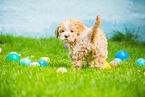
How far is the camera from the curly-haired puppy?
3641 millimetres

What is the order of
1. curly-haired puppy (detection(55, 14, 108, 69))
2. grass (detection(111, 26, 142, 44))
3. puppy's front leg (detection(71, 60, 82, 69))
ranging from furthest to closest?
grass (detection(111, 26, 142, 44)) → puppy's front leg (detection(71, 60, 82, 69)) → curly-haired puppy (detection(55, 14, 108, 69))

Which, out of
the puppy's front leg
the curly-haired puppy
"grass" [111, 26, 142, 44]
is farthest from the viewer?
"grass" [111, 26, 142, 44]

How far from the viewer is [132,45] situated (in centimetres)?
920

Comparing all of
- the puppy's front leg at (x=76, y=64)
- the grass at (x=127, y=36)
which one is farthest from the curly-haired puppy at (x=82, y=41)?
the grass at (x=127, y=36)

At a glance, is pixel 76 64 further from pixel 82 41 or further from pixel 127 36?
pixel 127 36

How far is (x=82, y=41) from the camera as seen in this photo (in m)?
3.70

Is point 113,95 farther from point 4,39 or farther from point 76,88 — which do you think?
point 4,39

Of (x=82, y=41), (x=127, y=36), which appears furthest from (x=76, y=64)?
(x=127, y=36)

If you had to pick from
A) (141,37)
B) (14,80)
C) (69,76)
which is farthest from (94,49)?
(141,37)

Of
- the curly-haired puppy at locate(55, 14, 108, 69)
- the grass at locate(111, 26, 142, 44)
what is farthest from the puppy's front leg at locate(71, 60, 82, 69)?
the grass at locate(111, 26, 142, 44)

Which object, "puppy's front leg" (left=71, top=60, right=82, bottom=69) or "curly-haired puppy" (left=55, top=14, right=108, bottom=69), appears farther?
"puppy's front leg" (left=71, top=60, right=82, bottom=69)

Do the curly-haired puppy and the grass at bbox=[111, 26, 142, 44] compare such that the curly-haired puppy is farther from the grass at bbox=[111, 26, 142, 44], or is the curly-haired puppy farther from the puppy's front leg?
the grass at bbox=[111, 26, 142, 44]

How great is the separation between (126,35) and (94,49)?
6658 millimetres

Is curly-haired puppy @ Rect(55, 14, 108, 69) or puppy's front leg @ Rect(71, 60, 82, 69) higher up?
curly-haired puppy @ Rect(55, 14, 108, 69)
